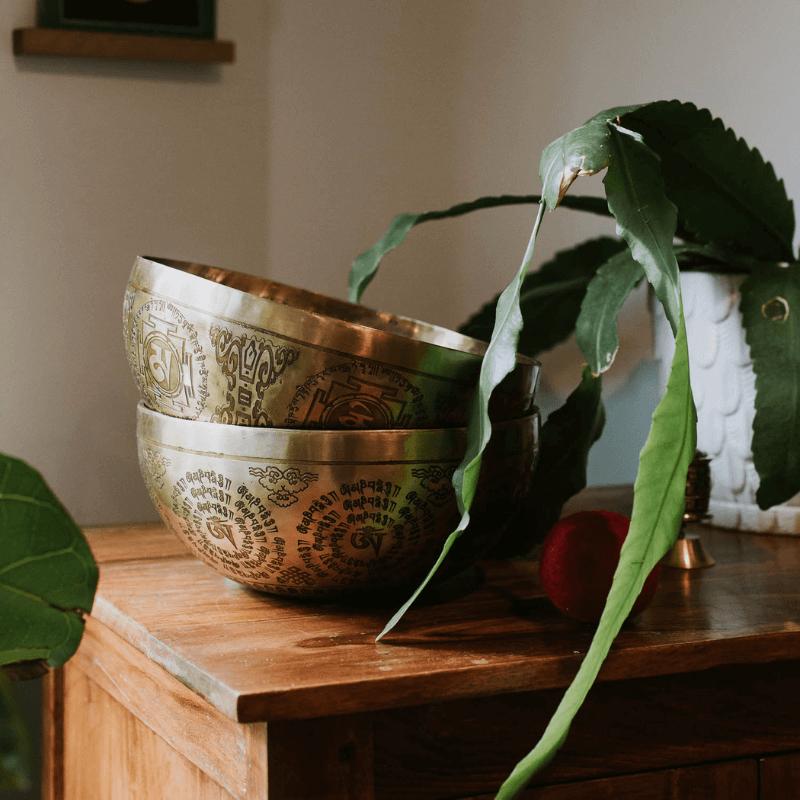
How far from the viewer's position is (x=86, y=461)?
114 cm

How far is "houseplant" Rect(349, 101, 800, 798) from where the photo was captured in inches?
24.0

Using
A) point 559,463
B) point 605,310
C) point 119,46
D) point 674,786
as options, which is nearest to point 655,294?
point 605,310

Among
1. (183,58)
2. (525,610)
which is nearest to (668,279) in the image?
(525,610)

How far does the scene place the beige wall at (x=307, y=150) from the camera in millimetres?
1109

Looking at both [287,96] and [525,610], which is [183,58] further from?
[525,610]

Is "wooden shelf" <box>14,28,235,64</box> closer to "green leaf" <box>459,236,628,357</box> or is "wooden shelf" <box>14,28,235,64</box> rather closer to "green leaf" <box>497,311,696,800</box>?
"green leaf" <box>459,236,628,357</box>

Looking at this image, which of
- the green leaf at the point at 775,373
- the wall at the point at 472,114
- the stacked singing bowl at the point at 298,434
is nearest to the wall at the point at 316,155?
the wall at the point at 472,114

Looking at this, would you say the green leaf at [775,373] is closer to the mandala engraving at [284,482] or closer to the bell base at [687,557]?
the bell base at [687,557]

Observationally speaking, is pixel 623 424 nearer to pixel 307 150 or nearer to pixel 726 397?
pixel 726 397

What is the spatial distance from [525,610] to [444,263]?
0.62 m

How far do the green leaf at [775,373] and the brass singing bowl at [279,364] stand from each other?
270 mm

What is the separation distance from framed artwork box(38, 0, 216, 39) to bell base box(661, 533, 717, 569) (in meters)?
0.68

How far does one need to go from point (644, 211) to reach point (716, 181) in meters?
0.25

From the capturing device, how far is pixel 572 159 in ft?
2.23
